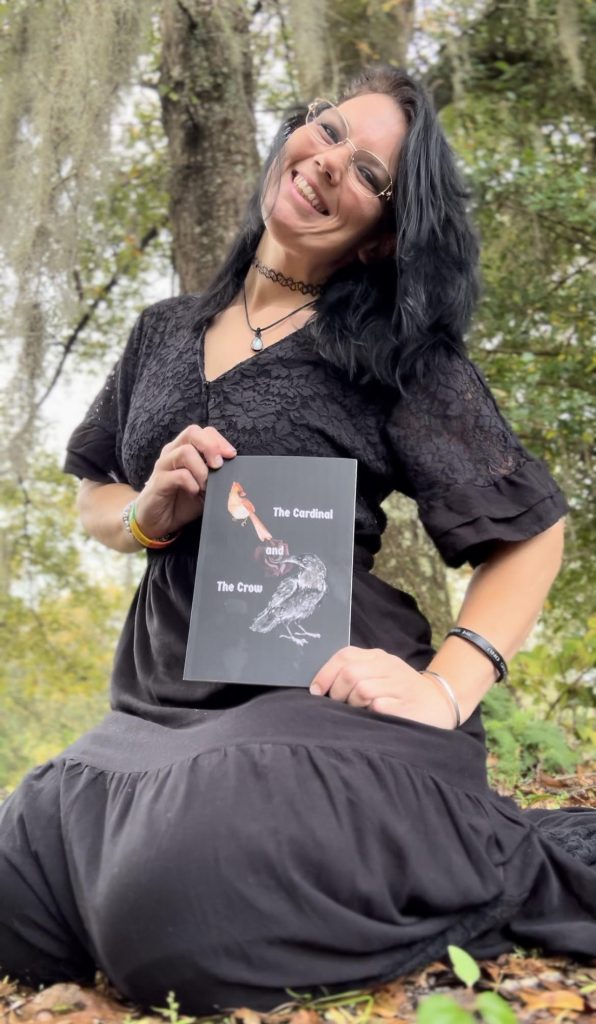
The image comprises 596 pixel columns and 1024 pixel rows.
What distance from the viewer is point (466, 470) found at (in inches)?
65.7

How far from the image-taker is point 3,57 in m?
3.75

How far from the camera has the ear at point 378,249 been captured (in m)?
1.86

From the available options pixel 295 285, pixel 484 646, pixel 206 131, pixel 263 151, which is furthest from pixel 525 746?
pixel 263 151

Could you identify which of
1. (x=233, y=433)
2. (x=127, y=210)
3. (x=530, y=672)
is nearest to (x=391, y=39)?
(x=127, y=210)

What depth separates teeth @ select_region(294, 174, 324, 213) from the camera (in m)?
1.79

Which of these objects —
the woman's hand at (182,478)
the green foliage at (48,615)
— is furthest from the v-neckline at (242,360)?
the green foliage at (48,615)

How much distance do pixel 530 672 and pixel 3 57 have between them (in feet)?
9.30

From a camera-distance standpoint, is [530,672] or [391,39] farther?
[391,39]

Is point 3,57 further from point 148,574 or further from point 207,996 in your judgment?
point 207,996

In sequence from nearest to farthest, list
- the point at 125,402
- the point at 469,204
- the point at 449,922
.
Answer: the point at 449,922
the point at 469,204
the point at 125,402

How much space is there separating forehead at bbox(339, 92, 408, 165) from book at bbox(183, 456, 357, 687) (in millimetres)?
A: 591

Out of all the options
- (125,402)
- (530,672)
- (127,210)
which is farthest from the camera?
(127,210)

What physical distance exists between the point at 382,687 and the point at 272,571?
23 cm

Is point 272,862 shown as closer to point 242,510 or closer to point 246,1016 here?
point 246,1016
